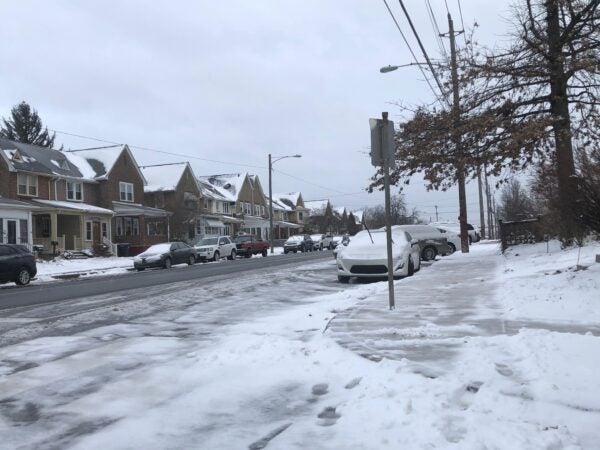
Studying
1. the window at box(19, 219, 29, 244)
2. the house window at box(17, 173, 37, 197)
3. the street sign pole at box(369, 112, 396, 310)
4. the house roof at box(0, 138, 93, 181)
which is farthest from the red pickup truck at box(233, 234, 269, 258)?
the street sign pole at box(369, 112, 396, 310)

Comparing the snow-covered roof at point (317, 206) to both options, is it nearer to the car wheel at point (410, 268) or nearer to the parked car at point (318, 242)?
the parked car at point (318, 242)

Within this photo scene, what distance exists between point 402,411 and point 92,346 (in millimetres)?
4693

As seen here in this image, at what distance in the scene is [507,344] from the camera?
608 cm

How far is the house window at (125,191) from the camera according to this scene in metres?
45.8

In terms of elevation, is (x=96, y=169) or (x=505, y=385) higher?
(x=96, y=169)

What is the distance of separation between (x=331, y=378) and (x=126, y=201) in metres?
43.4

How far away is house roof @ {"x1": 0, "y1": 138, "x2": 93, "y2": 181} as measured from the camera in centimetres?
3591

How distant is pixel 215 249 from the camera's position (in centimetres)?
3438

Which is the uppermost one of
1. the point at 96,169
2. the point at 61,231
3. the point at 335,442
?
the point at 96,169

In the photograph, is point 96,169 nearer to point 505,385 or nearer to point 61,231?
point 61,231

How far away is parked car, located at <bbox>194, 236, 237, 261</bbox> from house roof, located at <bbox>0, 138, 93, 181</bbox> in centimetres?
1190

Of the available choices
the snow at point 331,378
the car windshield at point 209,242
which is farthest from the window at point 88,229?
the snow at point 331,378

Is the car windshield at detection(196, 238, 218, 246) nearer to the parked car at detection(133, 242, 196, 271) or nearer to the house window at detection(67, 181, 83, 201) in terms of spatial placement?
the parked car at detection(133, 242, 196, 271)

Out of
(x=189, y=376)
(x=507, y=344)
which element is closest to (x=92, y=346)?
(x=189, y=376)
